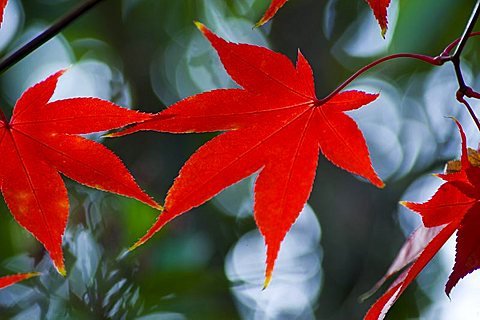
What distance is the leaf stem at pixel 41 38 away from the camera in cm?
44

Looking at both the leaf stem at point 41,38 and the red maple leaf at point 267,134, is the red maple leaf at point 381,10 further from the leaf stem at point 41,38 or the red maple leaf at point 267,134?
the leaf stem at point 41,38

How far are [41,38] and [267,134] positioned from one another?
0.18m

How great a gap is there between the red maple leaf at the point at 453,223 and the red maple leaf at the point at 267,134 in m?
0.05

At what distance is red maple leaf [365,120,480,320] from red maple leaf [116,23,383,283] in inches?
2.1

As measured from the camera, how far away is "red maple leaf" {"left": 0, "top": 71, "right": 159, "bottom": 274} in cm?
48

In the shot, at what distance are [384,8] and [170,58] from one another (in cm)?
157

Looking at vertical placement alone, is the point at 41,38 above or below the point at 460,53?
above

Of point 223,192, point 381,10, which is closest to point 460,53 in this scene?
point 381,10

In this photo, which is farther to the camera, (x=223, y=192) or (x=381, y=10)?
(x=223, y=192)

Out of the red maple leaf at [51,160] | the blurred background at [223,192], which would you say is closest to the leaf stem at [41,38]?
the red maple leaf at [51,160]

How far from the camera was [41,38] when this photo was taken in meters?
0.45

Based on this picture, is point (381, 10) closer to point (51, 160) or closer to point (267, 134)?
point (267, 134)

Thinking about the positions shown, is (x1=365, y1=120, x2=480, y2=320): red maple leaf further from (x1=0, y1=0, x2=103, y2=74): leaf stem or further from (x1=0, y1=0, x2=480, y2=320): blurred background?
(x1=0, y1=0, x2=480, y2=320): blurred background

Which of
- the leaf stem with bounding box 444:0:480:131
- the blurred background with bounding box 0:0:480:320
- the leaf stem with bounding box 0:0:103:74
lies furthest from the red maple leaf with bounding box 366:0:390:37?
the blurred background with bounding box 0:0:480:320
